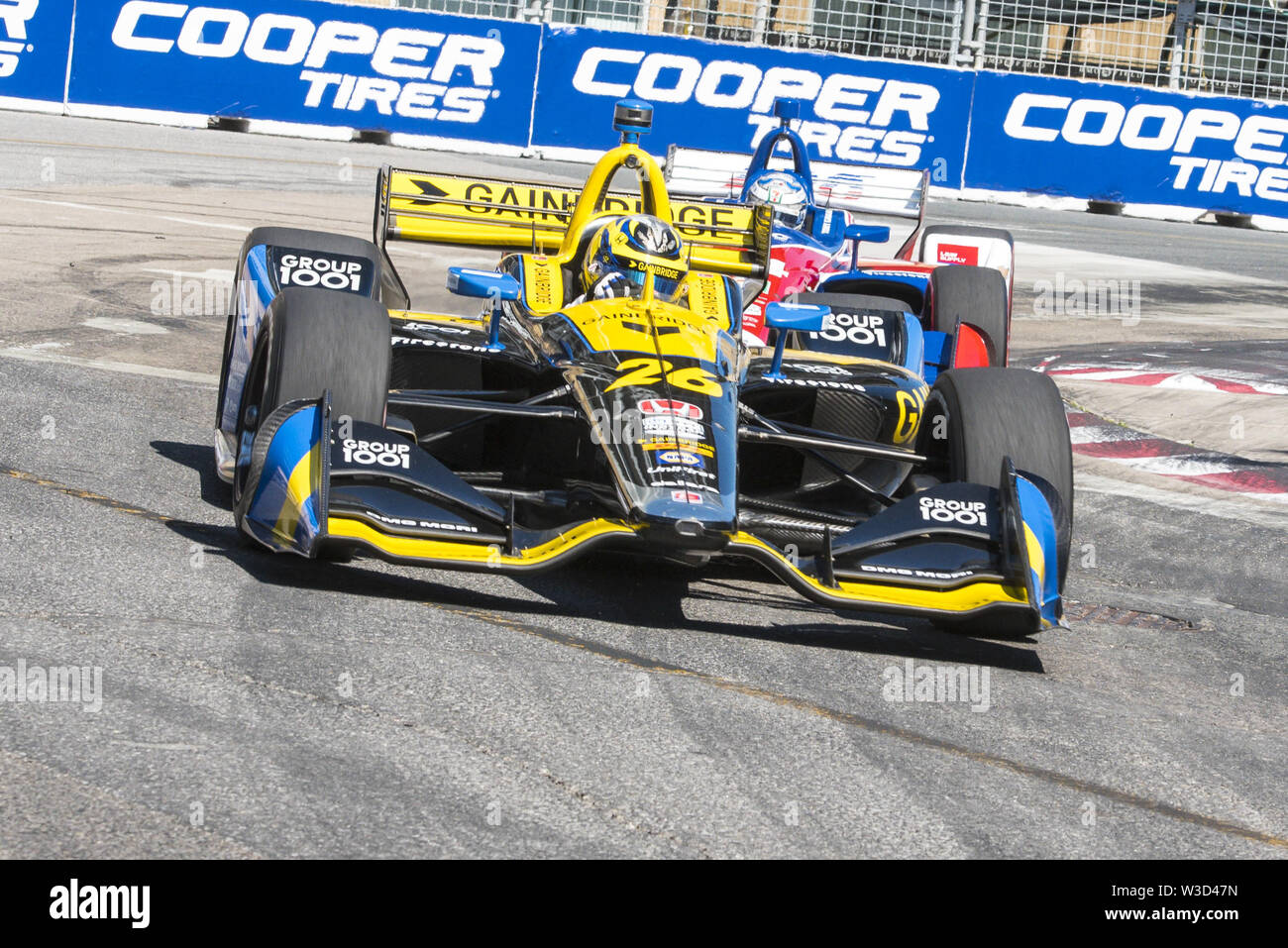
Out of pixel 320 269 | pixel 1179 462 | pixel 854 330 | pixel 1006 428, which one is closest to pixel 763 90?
pixel 1179 462

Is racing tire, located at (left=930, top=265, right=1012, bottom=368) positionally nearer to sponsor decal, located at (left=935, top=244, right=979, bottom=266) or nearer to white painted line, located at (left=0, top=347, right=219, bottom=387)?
sponsor decal, located at (left=935, top=244, right=979, bottom=266)

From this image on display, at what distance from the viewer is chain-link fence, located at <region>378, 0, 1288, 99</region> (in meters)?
21.1

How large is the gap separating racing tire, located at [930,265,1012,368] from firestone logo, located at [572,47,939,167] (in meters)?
11.5

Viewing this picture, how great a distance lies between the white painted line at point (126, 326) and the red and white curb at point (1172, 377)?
5.62 metres

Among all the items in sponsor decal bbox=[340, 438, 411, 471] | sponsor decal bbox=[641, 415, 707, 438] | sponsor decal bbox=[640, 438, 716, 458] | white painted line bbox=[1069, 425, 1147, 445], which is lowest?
white painted line bbox=[1069, 425, 1147, 445]

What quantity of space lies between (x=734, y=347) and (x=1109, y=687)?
2039 mm

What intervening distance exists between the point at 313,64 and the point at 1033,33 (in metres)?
8.70

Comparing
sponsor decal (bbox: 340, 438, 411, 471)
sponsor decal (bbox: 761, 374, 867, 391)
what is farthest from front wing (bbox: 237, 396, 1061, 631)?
sponsor decal (bbox: 761, 374, 867, 391)

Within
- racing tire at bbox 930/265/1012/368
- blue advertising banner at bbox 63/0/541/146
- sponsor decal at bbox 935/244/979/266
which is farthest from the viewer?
blue advertising banner at bbox 63/0/541/146

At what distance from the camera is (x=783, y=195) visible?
10906 millimetres
